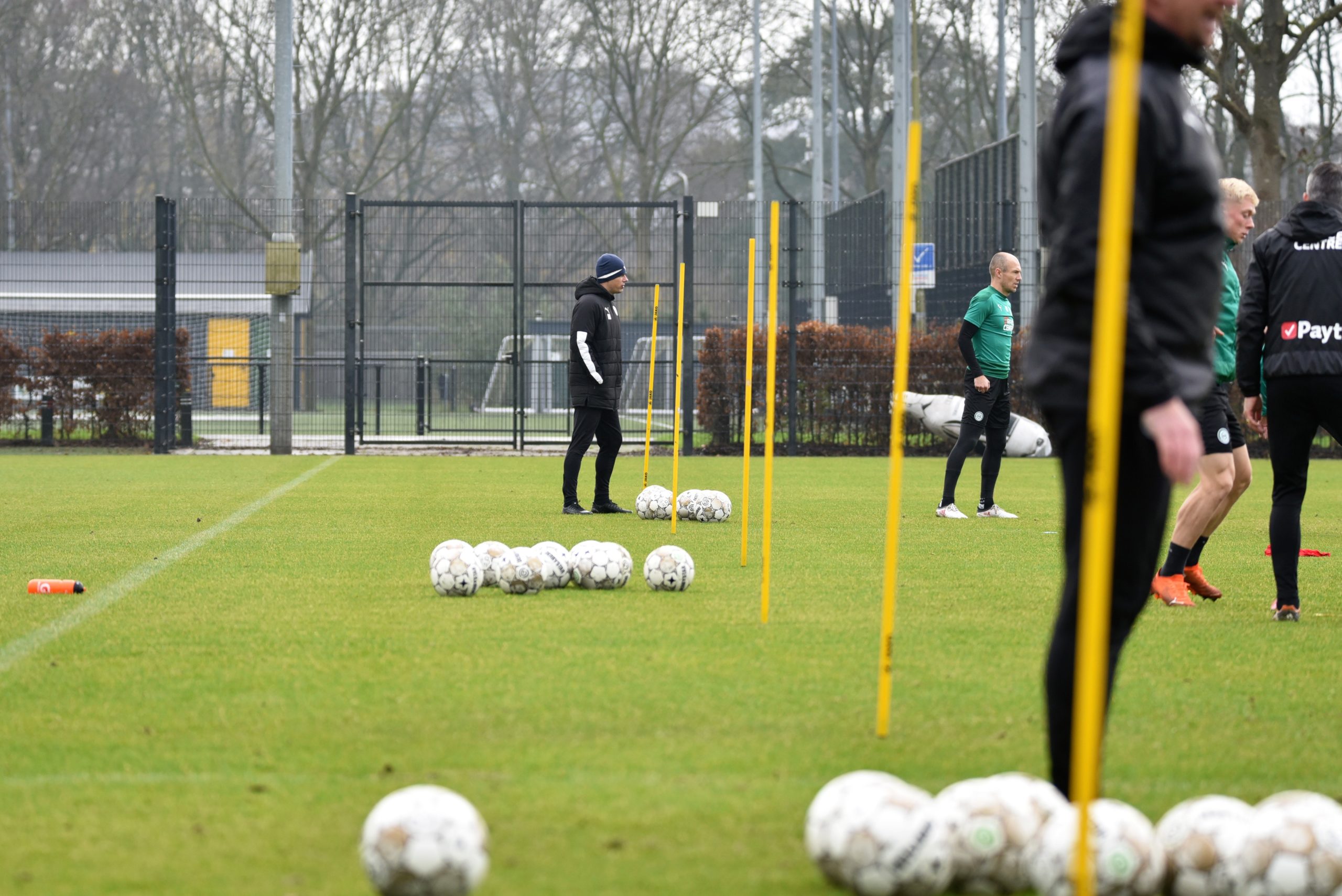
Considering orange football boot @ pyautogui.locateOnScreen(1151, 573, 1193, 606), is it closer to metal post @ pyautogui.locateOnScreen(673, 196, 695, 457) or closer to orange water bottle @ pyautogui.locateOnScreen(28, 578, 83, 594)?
orange water bottle @ pyautogui.locateOnScreen(28, 578, 83, 594)

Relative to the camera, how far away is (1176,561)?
7.92 m

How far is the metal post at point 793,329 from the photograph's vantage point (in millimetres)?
21219

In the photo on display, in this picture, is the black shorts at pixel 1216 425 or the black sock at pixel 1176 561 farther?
the black sock at pixel 1176 561

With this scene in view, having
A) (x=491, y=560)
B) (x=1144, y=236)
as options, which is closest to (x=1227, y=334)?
(x=491, y=560)

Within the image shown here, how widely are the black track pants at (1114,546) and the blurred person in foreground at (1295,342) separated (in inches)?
154

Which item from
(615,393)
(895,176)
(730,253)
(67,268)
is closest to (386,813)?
(615,393)

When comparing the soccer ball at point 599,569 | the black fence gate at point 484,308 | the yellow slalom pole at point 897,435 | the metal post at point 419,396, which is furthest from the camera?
the metal post at point 419,396

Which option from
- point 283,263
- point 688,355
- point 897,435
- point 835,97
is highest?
point 835,97

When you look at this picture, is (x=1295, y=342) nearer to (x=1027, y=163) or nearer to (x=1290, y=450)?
(x=1290, y=450)

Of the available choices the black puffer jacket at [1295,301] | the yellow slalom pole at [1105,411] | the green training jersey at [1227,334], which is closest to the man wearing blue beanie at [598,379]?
the green training jersey at [1227,334]

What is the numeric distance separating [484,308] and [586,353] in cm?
1000

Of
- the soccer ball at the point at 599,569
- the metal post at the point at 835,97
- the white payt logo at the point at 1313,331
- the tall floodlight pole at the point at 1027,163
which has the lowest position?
the soccer ball at the point at 599,569

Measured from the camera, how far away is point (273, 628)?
22.3ft

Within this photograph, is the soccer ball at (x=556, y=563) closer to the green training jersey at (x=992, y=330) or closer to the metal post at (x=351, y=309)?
the green training jersey at (x=992, y=330)
